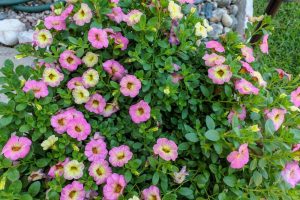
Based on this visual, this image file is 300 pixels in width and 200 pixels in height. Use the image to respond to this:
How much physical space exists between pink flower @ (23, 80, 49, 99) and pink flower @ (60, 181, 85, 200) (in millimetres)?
316

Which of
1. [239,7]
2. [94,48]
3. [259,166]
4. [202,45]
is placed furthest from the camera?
[239,7]

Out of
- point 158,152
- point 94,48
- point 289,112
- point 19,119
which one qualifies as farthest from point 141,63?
point 289,112

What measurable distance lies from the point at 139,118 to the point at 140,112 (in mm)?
22

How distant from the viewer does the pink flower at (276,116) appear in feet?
4.91

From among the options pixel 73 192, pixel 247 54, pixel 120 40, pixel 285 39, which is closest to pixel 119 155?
pixel 73 192

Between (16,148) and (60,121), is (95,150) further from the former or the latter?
(16,148)

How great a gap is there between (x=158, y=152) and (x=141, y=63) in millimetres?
311

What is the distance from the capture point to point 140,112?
1479mm

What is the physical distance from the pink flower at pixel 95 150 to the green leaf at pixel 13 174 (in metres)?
0.23

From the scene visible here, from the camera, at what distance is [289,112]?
5.26 ft

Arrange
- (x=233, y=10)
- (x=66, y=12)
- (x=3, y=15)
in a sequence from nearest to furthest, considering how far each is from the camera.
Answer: (x=66, y=12)
(x=3, y=15)
(x=233, y=10)

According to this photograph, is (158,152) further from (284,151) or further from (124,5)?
(124,5)

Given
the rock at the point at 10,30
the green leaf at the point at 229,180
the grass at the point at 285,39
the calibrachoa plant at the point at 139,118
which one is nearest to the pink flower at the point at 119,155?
the calibrachoa plant at the point at 139,118

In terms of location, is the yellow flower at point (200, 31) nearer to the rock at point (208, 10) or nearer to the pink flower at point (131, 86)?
the pink flower at point (131, 86)
